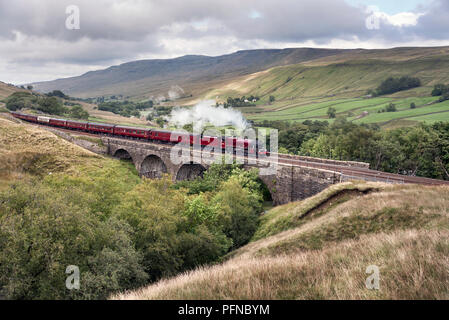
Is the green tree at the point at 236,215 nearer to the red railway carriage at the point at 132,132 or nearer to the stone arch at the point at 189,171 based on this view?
the stone arch at the point at 189,171

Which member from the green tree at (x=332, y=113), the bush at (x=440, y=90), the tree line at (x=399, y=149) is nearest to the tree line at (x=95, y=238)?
the tree line at (x=399, y=149)

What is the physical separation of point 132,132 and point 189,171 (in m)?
15.9

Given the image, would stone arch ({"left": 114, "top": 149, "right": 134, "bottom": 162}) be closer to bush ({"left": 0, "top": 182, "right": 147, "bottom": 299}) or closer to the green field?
bush ({"left": 0, "top": 182, "right": 147, "bottom": 299})

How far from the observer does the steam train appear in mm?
37438

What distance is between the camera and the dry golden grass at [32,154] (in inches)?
1368

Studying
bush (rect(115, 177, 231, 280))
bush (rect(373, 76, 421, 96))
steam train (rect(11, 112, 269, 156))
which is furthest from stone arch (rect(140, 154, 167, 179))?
bush (rect(373, 76, 421, 96))

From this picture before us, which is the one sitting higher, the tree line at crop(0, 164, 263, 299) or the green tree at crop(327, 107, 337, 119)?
the green tree at crop(327, 107, 337, 119)

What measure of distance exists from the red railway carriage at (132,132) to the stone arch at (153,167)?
4.23m

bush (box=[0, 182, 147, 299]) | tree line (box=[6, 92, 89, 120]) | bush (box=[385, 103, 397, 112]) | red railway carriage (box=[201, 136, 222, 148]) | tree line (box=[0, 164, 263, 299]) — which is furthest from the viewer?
bush (box=[385, 103, 397, 112])

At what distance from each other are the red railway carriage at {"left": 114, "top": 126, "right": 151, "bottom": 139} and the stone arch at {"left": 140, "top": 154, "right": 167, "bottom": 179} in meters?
4.23

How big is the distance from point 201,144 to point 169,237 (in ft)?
80.9

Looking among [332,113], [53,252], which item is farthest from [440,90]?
[53,252]

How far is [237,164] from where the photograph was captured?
3509 centimetres
